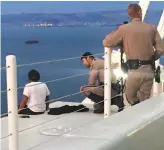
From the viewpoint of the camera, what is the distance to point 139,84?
4617 millimetres

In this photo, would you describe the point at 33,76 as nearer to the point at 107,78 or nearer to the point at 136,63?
the point at 107,78

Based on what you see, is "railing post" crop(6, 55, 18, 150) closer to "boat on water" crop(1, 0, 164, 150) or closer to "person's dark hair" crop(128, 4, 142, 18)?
"boat on water" crop(1, 0, 164, 150)

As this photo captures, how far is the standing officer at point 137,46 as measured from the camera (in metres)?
4.51

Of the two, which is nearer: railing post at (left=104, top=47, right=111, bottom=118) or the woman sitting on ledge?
railing post at (left=104, top=47, right=111, bottom=118)

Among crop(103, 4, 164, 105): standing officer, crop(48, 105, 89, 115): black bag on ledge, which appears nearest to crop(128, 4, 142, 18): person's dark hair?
crop(103, 4, 164, 105): standing officer

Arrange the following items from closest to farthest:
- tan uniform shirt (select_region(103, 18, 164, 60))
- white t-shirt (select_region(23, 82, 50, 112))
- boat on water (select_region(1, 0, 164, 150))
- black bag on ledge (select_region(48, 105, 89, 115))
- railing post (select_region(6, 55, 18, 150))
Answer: boat on water (select_region(1, 0, 164, 150))
railing post (select_region(6, 55, 18, 150))
tan uniform shirt (select_region(103, 18, 164, 60))
white t-shirt (select_region(23, 82, 50, 112))
black bag on ledge (select_region(48, 105, 89, 115))

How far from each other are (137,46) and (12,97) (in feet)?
5.90

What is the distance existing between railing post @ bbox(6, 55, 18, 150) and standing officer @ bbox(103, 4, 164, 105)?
164 cm

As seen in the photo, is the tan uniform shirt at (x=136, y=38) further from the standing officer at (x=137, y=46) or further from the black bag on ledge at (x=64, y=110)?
the black bag on ledge at (x=64, y=110)

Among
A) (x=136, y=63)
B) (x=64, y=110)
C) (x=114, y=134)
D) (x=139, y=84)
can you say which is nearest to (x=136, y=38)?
(x=136, y=63)

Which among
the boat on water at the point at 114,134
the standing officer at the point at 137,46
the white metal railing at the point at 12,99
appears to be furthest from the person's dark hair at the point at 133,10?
the white metal railing at the point at 12,99

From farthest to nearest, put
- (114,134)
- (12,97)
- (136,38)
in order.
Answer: (136,38) → (12,97) → (114,134)

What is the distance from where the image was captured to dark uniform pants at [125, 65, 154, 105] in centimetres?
457

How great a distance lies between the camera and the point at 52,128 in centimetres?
472
